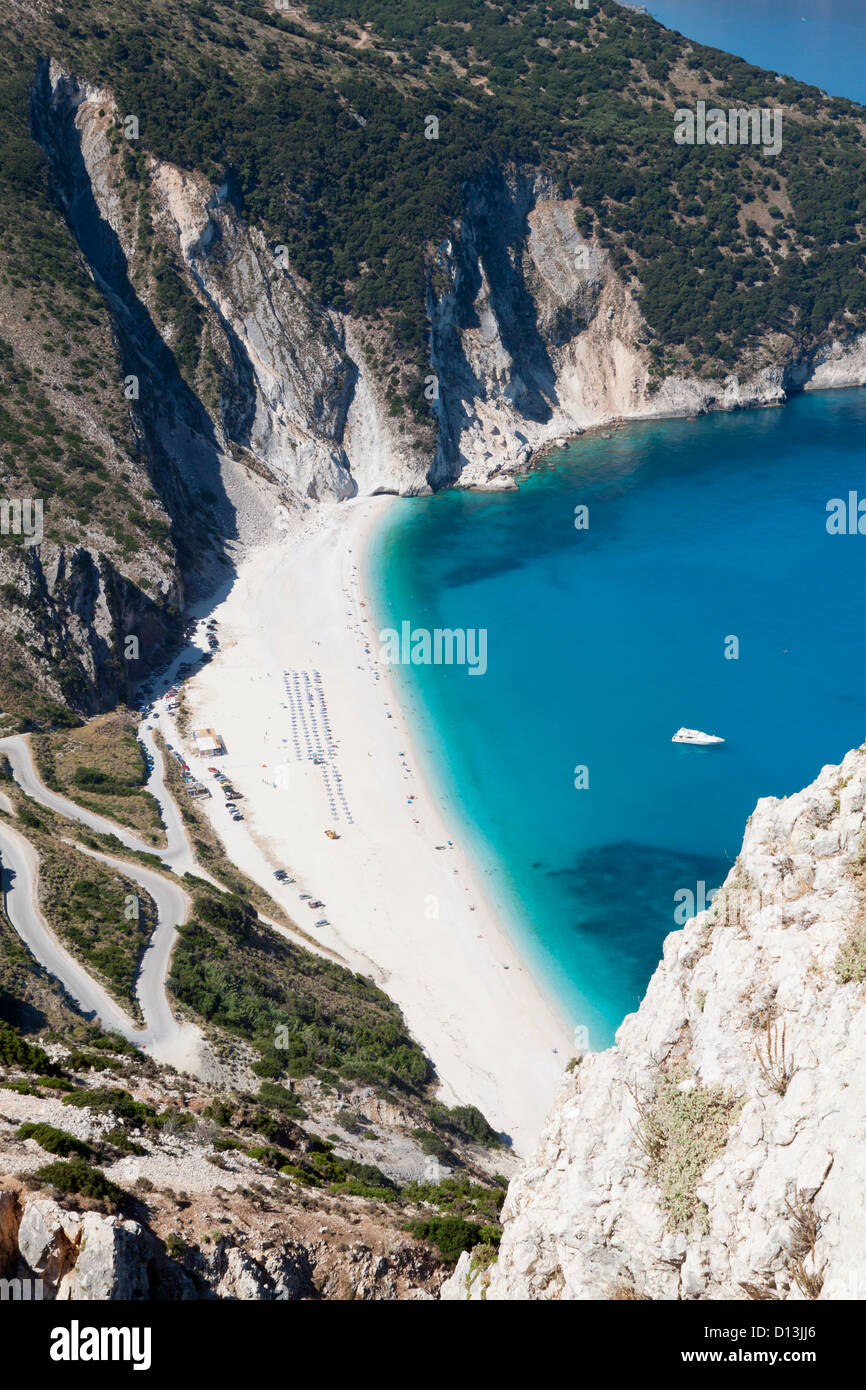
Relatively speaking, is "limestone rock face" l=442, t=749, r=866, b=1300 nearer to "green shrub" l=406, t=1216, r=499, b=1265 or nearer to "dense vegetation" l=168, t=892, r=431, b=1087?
"green shrub" l=406, t=1216, r=499, b=1265

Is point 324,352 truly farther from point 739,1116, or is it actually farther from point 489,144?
point 739,1116

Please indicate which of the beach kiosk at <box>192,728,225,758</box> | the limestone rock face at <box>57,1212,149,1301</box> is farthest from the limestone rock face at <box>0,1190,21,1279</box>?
the beach kiosk at <box>192,728,225,758</box>

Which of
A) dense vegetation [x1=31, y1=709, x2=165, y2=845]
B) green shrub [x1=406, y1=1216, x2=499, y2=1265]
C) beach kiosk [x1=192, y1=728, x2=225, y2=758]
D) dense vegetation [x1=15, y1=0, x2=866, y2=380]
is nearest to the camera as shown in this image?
green shrub [x1=406, y1=1216, x2=499, y2=1265]

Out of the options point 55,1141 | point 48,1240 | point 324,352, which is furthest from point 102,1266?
point 324,352

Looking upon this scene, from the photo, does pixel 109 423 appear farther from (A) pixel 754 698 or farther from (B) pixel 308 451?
(A) pixel 754 698

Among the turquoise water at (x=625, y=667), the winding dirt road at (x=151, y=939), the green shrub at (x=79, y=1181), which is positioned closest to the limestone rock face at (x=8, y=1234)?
the green shrub at (x=79, y=1181)

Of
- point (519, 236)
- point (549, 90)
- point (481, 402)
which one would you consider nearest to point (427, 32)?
point (549, 90)

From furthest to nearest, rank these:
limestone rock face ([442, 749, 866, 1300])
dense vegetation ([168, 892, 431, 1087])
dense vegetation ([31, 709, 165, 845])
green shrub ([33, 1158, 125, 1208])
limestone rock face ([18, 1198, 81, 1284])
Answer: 1. dense vegetation ([31, 709, 165, 845])
2. dense vegetation ([168, 892, 431, 1087])
3. green shrub ([33, 1158, 125, 1208])
4. limestone rock face ([18, 1198, 81, 1284])
5. limestone rock face ([442, 749, 866, 1300])
